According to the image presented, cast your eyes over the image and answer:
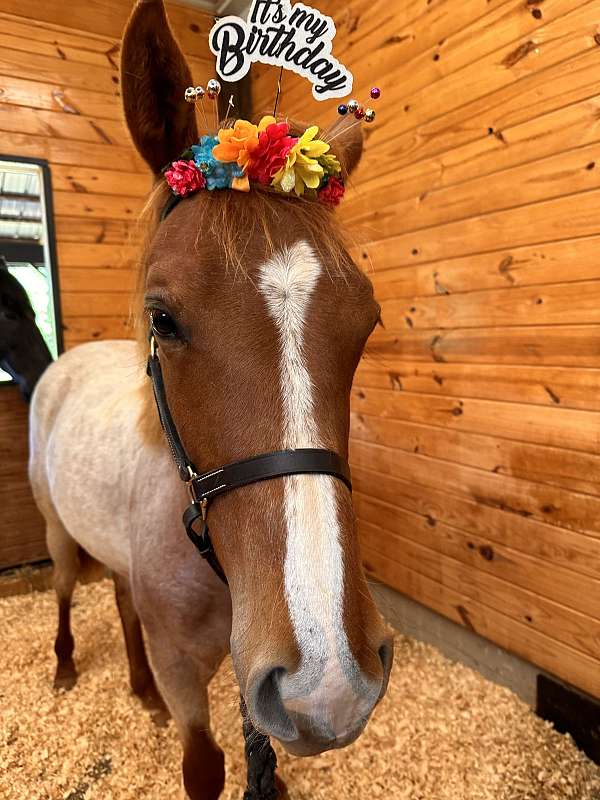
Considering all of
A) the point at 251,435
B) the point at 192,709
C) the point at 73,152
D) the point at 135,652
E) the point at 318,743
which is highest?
the point at 73,152

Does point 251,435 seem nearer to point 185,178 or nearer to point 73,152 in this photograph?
point 185,178

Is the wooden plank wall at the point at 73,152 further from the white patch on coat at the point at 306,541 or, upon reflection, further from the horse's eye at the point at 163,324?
the white patch on coat at the point at 306,541

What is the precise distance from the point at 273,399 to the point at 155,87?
0.69 meters

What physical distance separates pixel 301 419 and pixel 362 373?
1.81 m

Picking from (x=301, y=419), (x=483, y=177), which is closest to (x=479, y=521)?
(x=483, y=177)

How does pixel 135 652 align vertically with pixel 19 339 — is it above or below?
below

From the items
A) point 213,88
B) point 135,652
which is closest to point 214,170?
point 213,88

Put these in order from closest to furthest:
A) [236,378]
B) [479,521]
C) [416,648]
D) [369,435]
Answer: [236,378], [479,521], [416,648], [369,435]

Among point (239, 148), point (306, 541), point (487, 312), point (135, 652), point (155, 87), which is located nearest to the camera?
point (306, 541)

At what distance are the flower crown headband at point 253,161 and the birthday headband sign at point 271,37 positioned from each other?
0.13 m

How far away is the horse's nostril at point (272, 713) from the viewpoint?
661 mm

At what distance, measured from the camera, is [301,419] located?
73 centimetres

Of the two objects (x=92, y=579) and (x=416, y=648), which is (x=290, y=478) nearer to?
(x=416, y=648)

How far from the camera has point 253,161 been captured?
88cm
